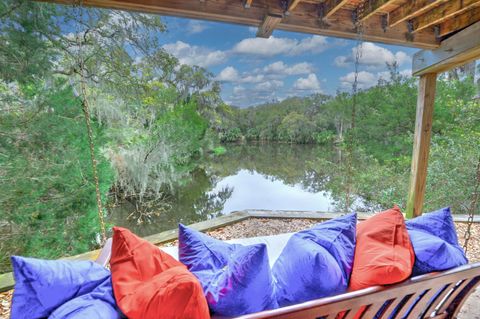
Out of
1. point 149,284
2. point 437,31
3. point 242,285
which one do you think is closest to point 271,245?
point 242,285

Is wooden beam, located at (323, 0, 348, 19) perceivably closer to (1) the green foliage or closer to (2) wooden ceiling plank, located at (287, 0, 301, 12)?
(2) wooden ceiling plank, located at (287, 0, 301, 12)

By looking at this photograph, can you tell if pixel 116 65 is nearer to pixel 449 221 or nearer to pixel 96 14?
pixel 96 14

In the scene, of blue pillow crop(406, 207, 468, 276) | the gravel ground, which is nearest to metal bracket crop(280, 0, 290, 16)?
blue pillow crop(406, 207, 468, 276)

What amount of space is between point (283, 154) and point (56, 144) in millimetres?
5848

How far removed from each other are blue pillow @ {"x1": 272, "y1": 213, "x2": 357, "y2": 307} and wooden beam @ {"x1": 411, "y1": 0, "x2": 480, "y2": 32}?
1784 mm

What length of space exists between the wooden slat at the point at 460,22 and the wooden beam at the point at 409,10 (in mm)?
406

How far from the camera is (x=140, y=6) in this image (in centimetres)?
166

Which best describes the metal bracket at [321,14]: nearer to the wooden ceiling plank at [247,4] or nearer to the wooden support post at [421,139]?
the wooden ceiling plank at [247,4]

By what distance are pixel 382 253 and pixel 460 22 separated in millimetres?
2195

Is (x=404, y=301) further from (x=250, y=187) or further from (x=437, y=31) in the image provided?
(x=250, y=187)

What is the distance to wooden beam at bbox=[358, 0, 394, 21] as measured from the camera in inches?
67.6

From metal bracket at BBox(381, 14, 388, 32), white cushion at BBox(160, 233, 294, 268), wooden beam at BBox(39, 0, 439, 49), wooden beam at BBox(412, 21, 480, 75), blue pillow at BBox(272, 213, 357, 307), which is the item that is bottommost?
white cushion at BBox(160, 233, 294, 268)

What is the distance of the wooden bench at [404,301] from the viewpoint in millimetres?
861

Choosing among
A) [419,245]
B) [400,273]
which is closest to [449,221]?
[419,245]
